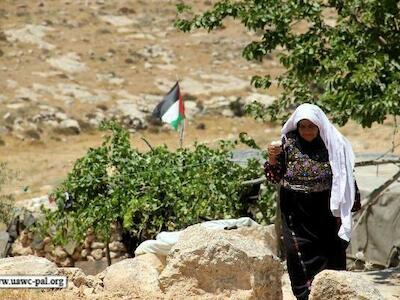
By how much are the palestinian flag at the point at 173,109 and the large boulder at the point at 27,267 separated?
651 centimetres

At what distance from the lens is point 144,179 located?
28.6ft

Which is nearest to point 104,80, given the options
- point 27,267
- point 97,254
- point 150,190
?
point 97,254

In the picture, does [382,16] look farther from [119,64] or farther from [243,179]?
[119,64]

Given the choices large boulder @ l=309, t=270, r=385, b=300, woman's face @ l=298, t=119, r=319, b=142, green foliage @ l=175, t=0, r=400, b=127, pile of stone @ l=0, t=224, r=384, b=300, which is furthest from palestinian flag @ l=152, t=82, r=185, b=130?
large boulder @ l=309, t=270, r=385, b=300

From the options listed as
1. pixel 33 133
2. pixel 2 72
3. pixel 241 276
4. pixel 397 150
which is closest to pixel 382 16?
pixel 241 276

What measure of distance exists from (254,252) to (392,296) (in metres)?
1.22

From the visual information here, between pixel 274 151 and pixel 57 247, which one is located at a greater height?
pixel 274 151

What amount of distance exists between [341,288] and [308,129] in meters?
0.98

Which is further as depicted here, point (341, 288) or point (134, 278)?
point (134, 278)

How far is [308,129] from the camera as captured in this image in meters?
4.67

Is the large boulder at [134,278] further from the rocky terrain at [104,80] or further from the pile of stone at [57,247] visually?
the rocky terrain at [104,80]

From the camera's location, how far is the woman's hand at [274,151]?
4730mm

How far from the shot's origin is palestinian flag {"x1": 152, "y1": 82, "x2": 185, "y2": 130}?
11.7 metres

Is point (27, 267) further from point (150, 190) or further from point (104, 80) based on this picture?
point (104, 80)
